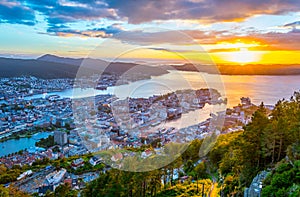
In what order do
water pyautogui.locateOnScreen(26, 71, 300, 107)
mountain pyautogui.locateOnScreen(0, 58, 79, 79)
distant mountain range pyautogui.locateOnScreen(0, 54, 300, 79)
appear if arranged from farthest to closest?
1. mountain pyautogui.locateOnScreen(0, 58, 79, 79)
2. water pyautogui.locateOnScreen(26, 71, 300, 107)
3. distant mountain range pyautogui.locateOnScreen(0, 54, 300, 79)

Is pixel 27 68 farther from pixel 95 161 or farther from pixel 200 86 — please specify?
pixel 200 86

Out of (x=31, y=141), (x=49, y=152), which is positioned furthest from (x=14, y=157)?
(x=31, y=141)

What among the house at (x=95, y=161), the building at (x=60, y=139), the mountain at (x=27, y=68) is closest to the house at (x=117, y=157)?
the house at (x=95, y=161)

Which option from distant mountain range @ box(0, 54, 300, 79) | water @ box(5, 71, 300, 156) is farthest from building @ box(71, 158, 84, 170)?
distant mountain range @ box(0, 54, 300, 79)

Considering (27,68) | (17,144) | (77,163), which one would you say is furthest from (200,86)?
(27,68)

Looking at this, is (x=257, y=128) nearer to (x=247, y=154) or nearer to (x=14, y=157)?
(x=247, y=154)

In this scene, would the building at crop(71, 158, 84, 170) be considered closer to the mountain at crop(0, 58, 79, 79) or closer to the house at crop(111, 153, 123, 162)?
the house at crop(111, 153, 123, 162)

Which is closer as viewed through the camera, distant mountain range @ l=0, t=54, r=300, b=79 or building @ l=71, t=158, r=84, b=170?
distant mountain range @ l=0, t=54, r=300, b=79
